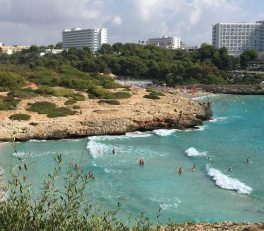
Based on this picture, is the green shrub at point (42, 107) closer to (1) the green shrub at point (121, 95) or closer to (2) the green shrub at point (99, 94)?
(2) the green shrub at point (99, 94)

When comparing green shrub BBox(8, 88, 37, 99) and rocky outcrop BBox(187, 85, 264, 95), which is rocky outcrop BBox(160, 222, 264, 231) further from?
rocky outcrop BBox(187, 85, 264, 95)

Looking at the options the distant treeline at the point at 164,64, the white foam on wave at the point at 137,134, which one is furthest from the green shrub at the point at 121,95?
the distant treeline at the point at 164,64

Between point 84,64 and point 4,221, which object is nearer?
point 4,221

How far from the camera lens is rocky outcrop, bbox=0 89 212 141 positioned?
47.7 metres

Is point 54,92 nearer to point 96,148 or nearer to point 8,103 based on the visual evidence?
point 8,103

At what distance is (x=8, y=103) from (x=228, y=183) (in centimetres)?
3329

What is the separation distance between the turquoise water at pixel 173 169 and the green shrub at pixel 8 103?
10.9 m

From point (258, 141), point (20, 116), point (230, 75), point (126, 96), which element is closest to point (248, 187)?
point (258, 141)

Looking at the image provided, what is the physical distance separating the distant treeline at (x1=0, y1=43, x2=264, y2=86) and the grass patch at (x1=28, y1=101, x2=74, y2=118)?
55614 mm

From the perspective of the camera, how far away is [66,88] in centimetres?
7194

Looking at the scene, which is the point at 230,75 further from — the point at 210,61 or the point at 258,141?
the point at 258,141

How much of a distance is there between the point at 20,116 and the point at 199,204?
29.2 m

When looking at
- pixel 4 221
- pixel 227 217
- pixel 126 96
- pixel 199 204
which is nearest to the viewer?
pixel 4 221

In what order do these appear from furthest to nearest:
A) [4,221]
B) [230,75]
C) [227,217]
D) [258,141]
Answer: [230,75] < [258,141] < [227,217] < [4,221]
